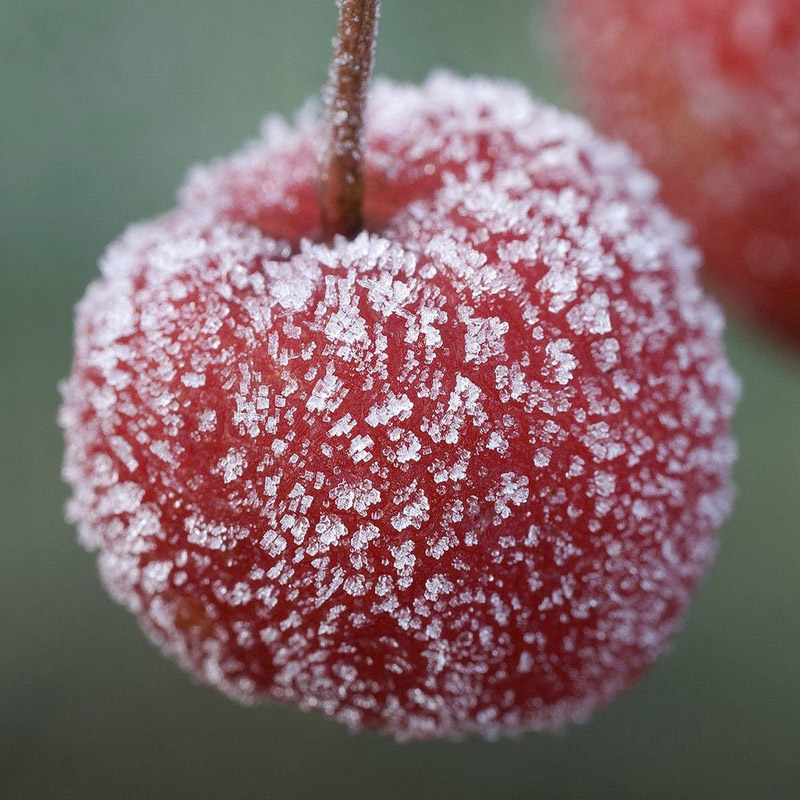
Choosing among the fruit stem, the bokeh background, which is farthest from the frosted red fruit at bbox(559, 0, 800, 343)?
the fruit stem

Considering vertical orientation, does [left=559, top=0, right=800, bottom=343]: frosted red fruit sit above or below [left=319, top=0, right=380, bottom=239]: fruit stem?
above

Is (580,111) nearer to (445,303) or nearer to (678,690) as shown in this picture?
(445,303)

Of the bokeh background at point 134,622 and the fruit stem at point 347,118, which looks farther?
the bokeh background at point 134,622

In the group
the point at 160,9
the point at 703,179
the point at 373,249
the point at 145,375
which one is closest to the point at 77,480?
the point at 145,375

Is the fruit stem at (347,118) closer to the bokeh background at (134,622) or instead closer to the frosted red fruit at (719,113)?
the frosted red fruit at (719,113)

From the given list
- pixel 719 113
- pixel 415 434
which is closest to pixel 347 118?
pixel 415 434

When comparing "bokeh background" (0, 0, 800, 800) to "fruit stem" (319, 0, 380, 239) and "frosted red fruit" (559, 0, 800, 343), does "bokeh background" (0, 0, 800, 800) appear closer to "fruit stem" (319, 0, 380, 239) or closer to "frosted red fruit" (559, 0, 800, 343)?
"frosted red fruit" (559, 0, 800, 343)

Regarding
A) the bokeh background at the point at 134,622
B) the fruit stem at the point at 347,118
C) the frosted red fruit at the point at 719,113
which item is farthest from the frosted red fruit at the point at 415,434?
the bokeh background at the point at 134,622
